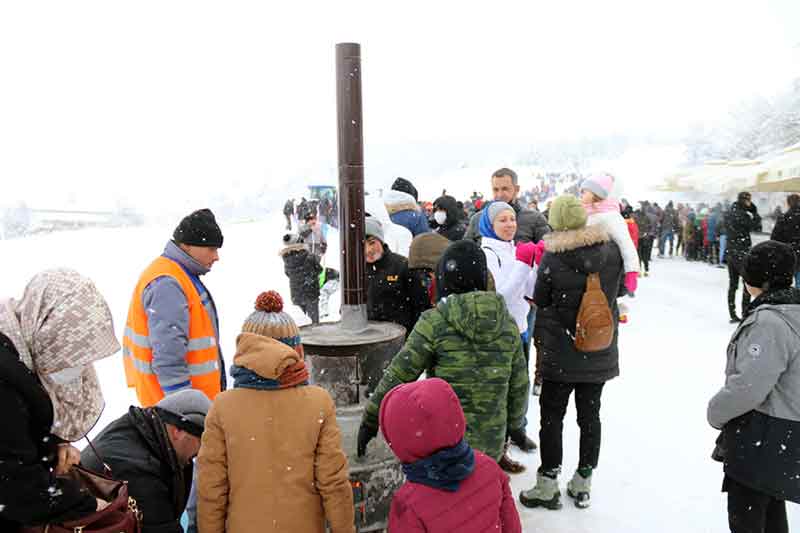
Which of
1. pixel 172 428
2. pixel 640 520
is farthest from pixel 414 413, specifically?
pixel 640 520

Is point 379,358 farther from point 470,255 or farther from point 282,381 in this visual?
point 282,381

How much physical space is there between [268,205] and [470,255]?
39224 mm

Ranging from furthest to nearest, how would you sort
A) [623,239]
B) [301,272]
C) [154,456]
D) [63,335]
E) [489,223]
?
[301,272]
[489,223]
[623,239]
[154,456]
[63,335]

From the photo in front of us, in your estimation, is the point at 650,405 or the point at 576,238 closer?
the point at 576,238

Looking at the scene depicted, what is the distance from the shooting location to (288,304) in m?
10.7

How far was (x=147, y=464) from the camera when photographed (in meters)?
1.90

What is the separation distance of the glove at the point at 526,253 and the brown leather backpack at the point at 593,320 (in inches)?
29.5

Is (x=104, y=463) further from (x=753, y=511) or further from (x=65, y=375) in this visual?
(x=753, y=511)

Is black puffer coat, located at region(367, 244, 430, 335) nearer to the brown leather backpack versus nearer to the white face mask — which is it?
the brown leather backpack

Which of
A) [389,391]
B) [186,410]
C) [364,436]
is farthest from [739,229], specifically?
[186,410]

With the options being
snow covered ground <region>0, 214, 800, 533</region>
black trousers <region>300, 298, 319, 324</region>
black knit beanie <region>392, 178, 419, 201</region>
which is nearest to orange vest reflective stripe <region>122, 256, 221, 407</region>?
snow covered ground <region>0, 214, 800, 533</region>

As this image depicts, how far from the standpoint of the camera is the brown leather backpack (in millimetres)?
3285

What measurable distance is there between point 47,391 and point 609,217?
3.22 metres

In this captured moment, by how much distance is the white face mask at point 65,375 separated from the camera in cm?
163
